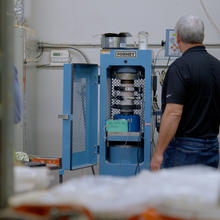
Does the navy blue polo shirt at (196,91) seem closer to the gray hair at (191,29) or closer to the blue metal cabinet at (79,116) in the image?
the gray hair at (191,29)

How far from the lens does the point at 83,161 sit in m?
2.96

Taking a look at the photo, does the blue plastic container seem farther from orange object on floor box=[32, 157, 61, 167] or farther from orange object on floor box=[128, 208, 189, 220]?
orange object on floor box=[128, 208, 189, 220]

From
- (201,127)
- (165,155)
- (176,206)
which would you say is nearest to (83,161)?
(165,155)

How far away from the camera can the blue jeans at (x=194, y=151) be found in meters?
2.17

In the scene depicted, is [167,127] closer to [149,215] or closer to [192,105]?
[192,105]

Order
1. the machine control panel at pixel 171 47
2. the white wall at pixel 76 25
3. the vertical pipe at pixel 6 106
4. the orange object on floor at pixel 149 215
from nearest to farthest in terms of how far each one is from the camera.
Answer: the orange object on floor at pixel 149 215, the vertical pipe at pixel 6 106, the machine control panel at pixel 171 47, the white wall at pixel 76 25

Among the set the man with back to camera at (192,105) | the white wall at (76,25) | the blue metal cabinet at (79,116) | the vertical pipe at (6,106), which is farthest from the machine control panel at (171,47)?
the vertical pipe at (6,106)

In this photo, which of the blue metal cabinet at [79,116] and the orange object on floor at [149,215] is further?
the blue metal cabinet at [79,116]

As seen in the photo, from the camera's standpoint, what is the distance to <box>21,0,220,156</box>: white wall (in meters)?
3.86

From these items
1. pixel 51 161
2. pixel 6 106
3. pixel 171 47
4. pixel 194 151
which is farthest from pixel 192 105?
pixel 6 106

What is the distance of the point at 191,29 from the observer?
2201mm

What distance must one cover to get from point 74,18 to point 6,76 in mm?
3171

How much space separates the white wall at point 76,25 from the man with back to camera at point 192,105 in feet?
5.51

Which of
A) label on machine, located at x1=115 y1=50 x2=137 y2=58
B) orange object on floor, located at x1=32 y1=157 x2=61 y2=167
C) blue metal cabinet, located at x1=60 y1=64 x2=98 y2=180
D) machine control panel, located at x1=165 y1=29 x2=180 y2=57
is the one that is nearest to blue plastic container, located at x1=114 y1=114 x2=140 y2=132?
blue metal cabinet, located at x1=60 y1=64 x2=98 y2=180
